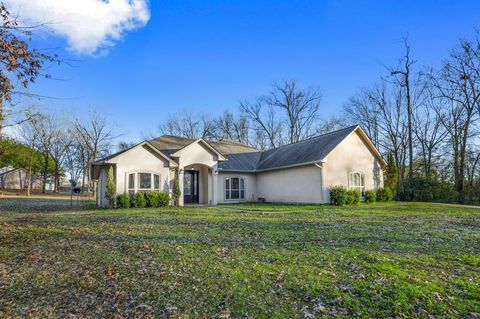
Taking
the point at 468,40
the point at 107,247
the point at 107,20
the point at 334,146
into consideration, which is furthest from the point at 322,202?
the point at 468,40

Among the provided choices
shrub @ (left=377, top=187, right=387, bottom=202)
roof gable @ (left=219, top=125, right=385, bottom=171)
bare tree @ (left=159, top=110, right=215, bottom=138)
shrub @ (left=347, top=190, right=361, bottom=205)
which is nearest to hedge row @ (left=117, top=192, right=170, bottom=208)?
roof gable @ (left=219, top=125, right=385, bottom=171)

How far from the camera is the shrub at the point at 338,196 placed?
58.0 ft

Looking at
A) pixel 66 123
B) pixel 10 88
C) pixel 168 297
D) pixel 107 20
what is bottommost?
pixel 168 297

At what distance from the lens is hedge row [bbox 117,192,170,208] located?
16.3 metres

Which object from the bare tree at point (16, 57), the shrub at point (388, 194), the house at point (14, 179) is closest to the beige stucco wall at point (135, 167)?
the bare tree at point (16, 57)

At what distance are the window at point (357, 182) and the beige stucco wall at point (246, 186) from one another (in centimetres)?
697

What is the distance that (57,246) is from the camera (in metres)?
7.04

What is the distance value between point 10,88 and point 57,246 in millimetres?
3651

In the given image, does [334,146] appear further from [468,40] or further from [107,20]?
[468,40]

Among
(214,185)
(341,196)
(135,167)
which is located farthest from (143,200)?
(341,196)

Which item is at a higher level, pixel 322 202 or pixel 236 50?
pixel 236 50

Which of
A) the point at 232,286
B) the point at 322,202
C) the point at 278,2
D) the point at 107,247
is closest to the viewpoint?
the point at 232,286

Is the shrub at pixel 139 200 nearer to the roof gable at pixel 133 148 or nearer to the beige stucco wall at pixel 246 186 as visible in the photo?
the roof gable at pixel 133 148

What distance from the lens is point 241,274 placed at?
4801 mm
